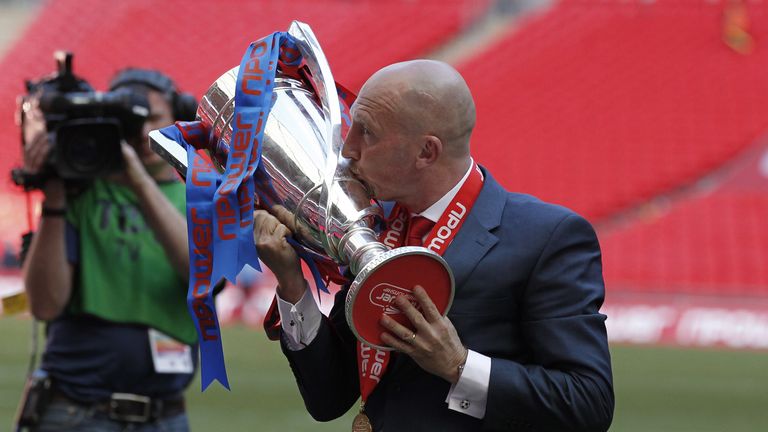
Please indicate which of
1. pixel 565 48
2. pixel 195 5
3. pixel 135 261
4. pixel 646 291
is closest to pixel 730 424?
pixel 646 291

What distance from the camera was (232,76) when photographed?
7.19 feet

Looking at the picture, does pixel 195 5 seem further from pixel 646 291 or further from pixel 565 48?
pixel 646 291

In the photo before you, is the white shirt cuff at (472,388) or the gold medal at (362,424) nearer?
the white shirt cuff at (472,388)

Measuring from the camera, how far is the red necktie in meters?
2.09

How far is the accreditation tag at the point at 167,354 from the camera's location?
11.0 feet

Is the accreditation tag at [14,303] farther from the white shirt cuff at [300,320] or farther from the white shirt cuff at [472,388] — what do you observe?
the white shirt cuff at [472,388]

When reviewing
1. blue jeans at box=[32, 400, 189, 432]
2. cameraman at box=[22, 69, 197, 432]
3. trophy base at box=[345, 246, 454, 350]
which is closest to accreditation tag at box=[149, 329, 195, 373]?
cameraman at box=[22, 69, 197, 432]

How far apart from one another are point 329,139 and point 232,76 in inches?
9.8

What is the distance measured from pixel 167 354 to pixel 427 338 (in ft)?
5.34

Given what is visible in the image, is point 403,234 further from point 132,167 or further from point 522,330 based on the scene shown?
point 132,167

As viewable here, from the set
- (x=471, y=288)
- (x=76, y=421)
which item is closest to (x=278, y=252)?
(x=471, y=288)

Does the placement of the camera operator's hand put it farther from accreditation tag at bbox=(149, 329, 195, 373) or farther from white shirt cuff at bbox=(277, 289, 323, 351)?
white shirt cuff at bbox=(277, 289, 323, 351)

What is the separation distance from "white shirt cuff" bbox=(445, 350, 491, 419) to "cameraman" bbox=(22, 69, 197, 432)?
4.85 ft

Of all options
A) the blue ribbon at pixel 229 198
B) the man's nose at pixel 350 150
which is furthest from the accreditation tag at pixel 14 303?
the man's nose at pixel 350 150
